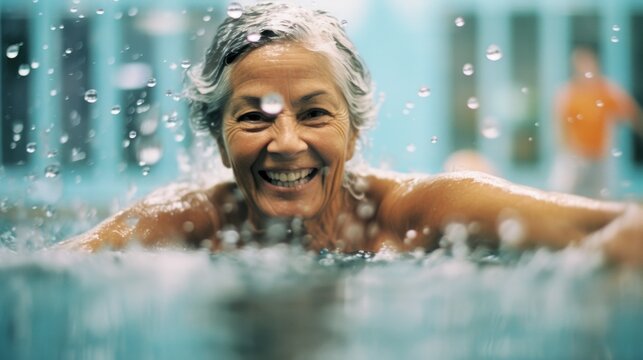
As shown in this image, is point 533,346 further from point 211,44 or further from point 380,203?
point 211,44

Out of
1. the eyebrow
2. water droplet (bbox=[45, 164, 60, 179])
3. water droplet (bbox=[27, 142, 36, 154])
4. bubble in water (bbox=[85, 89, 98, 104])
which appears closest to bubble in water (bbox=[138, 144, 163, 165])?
bubble in water (bbox=[85, 89, 98, 104])

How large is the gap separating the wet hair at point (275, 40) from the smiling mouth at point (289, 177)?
0.29 m

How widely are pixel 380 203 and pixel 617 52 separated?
34.0 feet

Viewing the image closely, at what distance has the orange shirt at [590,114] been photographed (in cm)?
698

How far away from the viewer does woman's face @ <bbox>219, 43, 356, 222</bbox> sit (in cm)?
264

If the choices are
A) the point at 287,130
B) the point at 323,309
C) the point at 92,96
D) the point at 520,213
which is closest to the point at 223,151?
the point at 287,130

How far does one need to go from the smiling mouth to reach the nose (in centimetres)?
8

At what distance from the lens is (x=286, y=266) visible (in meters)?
2.45

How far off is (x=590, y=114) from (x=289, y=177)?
4901mm

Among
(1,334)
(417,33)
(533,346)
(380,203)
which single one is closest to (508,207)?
(380,203)

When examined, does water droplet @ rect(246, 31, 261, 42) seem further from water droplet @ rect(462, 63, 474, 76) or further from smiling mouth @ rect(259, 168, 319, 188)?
water droplet @ rect(462, 63, 474, 76)

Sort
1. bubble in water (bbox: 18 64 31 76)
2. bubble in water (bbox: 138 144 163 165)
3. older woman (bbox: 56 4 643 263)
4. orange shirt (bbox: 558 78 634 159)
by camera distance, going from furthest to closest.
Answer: bubble in water (bbox: 18 64 31 76) → bubble in water (bbox: 138 144 163 165) → orange shirt (bbox: 558 78 634 159) → older woman (bbox: 56 4 643 263)

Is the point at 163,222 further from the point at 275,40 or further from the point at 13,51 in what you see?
the point at 13,51

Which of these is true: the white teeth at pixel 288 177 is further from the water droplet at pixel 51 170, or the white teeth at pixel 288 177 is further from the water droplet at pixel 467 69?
the water droplet at pixel 467 69
